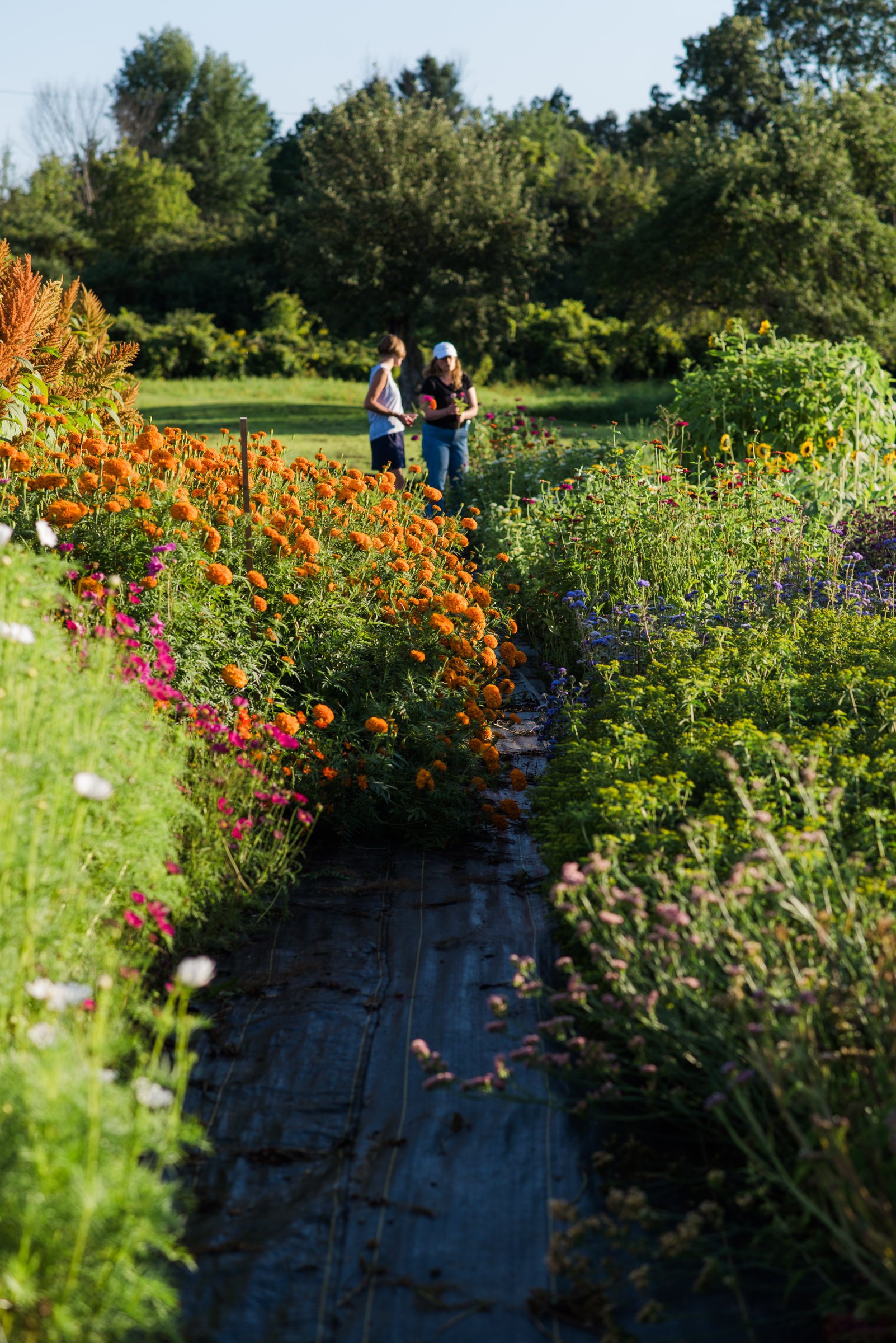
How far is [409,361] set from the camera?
73.3ft

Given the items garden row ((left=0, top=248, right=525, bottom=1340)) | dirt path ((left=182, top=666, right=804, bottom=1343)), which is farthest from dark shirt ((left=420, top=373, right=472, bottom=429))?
dirt path ((left=182, top=666, right=804, bottom=1343))

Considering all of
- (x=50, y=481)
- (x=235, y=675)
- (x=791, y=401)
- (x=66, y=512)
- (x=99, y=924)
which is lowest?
(x=99, y=924)

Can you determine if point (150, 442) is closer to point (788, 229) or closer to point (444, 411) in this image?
point (444, 411)

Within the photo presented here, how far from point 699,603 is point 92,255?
32.1m

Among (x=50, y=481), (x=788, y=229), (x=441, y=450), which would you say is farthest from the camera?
(x=788, y=229)

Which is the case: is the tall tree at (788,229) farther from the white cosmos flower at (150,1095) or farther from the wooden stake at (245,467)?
the white cosmos flower at (150,1095)

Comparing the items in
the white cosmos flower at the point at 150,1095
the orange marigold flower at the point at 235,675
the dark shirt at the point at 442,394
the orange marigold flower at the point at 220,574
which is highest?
the dark shirt at the point at 442,394

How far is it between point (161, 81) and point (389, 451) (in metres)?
48.2

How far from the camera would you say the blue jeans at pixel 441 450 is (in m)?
8.08

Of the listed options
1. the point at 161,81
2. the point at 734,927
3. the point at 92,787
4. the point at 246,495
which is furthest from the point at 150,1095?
the point at 161,81

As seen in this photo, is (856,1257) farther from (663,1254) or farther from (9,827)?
(9,827)

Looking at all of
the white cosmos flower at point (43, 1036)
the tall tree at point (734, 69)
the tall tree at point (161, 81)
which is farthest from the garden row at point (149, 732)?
the tall tree at point (161, 81)

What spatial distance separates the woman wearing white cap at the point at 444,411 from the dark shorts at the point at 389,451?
31 centimetres

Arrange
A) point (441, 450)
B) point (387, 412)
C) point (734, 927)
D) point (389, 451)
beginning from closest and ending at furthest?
1. point (734, 927)
2. point (387, 412)
3. point (389, 451)
4. point (441, 450)
